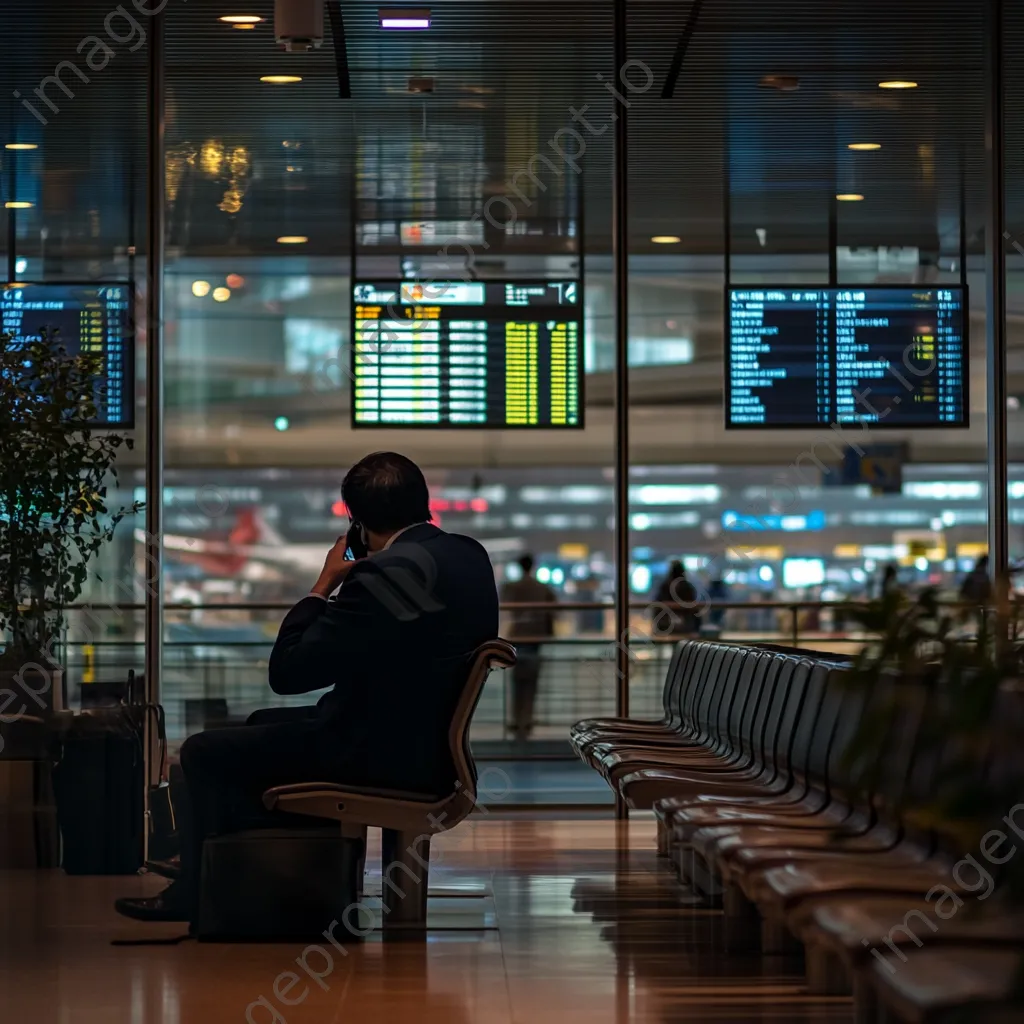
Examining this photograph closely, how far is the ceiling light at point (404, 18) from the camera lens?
5.82 meters

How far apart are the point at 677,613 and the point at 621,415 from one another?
5.10 meters

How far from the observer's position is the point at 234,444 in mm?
25094

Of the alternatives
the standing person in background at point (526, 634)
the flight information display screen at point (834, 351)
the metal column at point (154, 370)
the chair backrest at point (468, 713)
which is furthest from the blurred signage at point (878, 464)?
the chair backrest at point (468, 713)

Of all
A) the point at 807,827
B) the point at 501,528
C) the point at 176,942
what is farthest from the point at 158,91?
the point at 501,528

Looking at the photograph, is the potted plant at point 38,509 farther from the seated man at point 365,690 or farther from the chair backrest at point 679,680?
the chair backrest at point 679,680

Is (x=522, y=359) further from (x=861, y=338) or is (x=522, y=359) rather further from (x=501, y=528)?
(x=501, y=528)

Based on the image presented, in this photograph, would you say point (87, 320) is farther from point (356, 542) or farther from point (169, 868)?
point (169, 868)

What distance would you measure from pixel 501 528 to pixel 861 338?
23.9m

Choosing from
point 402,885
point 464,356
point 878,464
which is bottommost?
point 402,885

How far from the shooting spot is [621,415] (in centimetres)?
630

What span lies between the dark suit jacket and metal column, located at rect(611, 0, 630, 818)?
8.21ft

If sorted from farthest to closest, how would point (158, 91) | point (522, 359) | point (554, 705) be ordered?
point (554, 705), point (522, 359), point (158, 91)

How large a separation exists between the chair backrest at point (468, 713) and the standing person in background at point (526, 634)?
170 inches

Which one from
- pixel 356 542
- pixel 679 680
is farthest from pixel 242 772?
pixel 679 680
